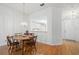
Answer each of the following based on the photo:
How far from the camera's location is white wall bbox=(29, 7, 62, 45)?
2.57m

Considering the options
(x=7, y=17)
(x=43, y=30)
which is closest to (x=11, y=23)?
(x=7, y=17)

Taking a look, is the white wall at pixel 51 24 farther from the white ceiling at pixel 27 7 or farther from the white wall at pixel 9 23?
the white wall at pixel 9 23

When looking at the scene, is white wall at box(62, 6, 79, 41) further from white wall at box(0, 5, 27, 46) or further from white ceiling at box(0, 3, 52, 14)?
white wall at box(0, 5, 27, 46)

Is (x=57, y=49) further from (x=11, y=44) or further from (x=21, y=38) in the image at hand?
(x=11, y=44)

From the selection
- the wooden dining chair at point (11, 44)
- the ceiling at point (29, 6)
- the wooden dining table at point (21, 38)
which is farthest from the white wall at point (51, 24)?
the wooden dining chair at point (11, 44)

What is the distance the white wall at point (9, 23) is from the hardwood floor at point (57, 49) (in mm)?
324

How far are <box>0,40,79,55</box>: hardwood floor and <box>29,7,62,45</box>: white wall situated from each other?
12 cm

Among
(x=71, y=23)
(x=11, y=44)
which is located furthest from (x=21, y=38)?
(x=71, y=23)

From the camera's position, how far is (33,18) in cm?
260

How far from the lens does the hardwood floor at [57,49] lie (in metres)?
2.57

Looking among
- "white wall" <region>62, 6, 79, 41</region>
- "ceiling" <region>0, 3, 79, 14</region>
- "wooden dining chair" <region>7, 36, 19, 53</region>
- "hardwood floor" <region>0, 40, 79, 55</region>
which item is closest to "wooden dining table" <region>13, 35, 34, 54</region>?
"wooden dining chair" <region>7, 36, 19, 53</region>

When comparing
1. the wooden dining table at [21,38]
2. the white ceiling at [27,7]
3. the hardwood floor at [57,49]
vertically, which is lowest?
the hardwood floor at [57,49]

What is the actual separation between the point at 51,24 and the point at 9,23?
97 centimetres

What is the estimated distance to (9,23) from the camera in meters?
2.55
